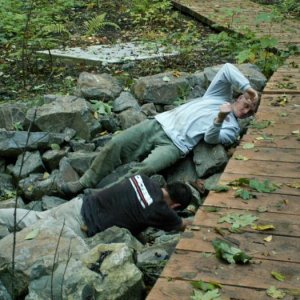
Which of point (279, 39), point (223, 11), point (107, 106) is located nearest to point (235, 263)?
point (107, 106)

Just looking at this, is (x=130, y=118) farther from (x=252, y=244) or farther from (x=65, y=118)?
(x=252, y=244)

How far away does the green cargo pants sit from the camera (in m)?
6.16

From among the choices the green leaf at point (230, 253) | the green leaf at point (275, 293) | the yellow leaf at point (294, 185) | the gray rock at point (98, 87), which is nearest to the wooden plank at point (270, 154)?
the yellow leaf at point (294, 185)

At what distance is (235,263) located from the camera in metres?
3.50

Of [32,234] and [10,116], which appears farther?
[10,116]

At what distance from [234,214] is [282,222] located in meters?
0.31

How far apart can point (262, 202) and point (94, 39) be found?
6.98 meters

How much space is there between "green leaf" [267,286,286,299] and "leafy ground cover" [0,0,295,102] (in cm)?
430

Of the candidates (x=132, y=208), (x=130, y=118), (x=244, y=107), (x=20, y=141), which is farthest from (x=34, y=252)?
(x=130, y=118)

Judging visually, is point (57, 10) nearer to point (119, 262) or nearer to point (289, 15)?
point (289, 15)

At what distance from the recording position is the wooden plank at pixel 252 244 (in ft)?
11.8

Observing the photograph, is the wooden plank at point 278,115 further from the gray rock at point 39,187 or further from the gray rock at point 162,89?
the gray rock at point 39,187

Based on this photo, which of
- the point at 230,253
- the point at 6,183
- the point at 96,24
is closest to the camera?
the point at 230,253

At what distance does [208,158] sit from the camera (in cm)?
617
